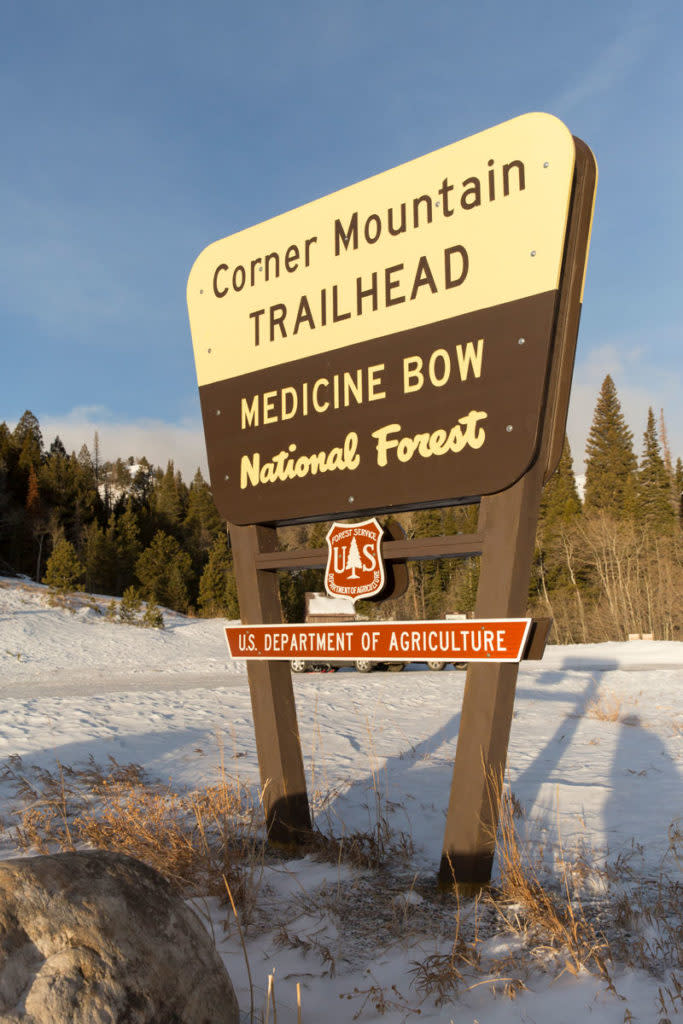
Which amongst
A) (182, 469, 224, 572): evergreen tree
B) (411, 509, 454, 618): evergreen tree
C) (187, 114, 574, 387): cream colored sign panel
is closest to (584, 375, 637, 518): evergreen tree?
(411, 509, 454, 618): evergreen tree

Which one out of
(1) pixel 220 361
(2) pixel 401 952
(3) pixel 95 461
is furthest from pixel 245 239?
(3) pixel 95 461

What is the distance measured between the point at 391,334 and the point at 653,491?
5281cm

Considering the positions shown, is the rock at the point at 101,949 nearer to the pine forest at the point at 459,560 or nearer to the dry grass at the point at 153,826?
the dry grass at the point at 153,826

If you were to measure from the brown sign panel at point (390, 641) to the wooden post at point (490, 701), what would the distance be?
11cm

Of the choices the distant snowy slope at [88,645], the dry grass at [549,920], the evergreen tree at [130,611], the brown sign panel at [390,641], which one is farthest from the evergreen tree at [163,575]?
the dry grass at [549,920]

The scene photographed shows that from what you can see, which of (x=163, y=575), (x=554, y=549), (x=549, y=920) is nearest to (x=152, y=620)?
(x=163, y=575)

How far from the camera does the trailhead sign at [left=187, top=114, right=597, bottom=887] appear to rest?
3.84 meters

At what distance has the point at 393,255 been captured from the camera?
4.48m

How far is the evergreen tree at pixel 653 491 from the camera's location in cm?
5122

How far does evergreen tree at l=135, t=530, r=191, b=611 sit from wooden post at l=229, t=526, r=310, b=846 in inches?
1796

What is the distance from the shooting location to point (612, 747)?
28.2 feet

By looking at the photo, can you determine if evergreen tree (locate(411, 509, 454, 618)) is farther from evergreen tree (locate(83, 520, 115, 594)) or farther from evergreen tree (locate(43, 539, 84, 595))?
evergreen tree (locate(83, 520, 115, 594))

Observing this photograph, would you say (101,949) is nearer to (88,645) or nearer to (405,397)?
(405,397)

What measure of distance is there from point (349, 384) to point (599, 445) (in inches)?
2373
